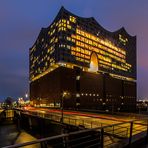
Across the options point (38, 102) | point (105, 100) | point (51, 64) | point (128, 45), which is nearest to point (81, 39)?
point (51, 64)

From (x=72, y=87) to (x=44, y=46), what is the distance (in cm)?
3774

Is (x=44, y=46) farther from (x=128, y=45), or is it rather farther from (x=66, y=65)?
(x=128, y=45)

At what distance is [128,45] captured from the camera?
14362 cm

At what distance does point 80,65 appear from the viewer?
92.3m

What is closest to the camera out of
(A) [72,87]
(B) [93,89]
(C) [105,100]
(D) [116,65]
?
(A) [72,87]

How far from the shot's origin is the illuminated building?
273ft

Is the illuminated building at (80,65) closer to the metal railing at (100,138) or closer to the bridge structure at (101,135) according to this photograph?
the bridge structure at (101,135)

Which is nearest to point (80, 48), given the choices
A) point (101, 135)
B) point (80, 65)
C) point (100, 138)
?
point (80, 65)

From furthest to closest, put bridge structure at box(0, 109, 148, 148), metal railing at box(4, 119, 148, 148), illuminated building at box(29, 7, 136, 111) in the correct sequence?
illuminated building at box(29, 7, 136, 111)
bridge structure at box(0, 109, 148, 148)
metal railing at box(4, 119, 148, 148)

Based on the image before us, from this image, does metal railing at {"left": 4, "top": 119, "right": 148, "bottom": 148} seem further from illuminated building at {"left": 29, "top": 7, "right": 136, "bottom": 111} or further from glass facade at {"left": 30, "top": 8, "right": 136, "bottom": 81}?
glass facade at {"left": 30, "top": 8, "right": 136, "bottom": 81}

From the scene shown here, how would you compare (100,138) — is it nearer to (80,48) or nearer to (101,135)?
(101,135)

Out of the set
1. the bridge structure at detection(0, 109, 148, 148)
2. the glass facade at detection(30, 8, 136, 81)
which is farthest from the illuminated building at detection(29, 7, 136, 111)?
the bridge structure at detection(0, 109, 148, 148)

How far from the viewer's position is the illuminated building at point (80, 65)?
83.2 m

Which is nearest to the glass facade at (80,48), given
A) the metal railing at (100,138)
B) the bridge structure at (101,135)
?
the bridge structure at (101,135)
